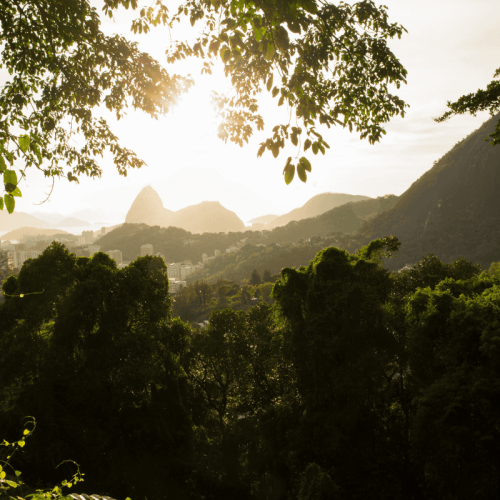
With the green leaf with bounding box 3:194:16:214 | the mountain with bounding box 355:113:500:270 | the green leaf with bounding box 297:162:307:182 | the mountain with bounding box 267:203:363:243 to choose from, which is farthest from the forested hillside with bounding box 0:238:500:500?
the mountain with bounding box 267:203:363:243

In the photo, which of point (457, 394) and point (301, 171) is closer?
point (301, 171)

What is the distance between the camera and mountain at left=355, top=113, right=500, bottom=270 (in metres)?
100

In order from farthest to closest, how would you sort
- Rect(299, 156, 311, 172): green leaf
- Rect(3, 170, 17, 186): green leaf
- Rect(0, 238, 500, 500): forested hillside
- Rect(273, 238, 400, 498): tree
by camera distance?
Rect(273, 238, 400, 498): tree, Rect(0, 238, 500, 500): forested hillside, Rect(299, 156, 311, 172): green leaf, Rect(3, 170, 17, 186): green leaf

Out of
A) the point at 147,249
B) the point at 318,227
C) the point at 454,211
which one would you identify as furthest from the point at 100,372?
the point at 318,227

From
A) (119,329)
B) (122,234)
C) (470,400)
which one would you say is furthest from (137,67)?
(122,234)

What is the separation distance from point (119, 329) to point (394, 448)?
27.0 feet

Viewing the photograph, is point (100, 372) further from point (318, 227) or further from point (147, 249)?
point (318, 227)

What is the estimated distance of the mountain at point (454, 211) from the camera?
100312mm

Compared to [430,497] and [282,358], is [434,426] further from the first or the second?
[282,358]

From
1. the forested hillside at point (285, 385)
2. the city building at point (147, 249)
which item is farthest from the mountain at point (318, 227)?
the forested hillside at point (285, 385)

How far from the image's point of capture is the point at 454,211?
114688 mm

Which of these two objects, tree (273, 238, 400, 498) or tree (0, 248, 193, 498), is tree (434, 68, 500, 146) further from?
tree (0, 248, 193, 498)

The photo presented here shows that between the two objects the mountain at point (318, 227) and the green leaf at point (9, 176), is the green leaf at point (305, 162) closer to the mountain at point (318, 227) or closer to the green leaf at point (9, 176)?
the green leaf at point (9, 176)

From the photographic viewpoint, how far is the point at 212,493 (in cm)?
976
